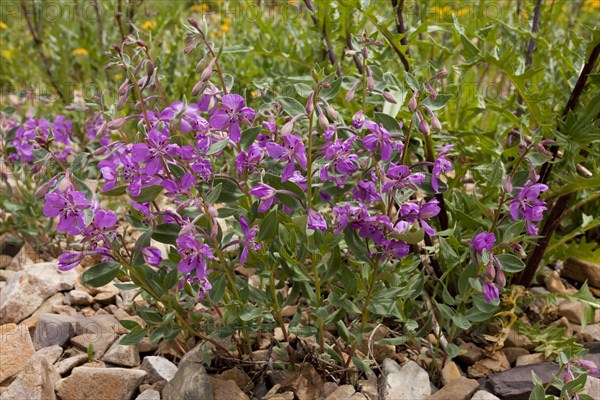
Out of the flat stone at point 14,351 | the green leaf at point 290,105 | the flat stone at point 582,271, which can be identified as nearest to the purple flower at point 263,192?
→ the green leaf at point 290,105

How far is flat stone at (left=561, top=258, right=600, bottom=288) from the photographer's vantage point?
2.81 m

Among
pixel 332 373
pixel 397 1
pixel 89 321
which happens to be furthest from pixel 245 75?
pixel 332 373

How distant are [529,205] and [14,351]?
1787 mm

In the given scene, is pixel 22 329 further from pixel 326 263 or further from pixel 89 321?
pixel 326 263

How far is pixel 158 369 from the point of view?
7.47 ft

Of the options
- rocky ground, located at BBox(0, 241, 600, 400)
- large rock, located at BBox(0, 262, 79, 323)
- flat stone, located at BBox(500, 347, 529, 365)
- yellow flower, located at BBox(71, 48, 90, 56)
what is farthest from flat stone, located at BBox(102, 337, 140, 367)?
yellow flower, located at BBox(71, 48, 90, 56)

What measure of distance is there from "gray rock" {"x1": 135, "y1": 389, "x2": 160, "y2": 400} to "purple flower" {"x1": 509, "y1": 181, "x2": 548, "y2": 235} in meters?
1.25

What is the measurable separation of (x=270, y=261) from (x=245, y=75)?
1.99 meters

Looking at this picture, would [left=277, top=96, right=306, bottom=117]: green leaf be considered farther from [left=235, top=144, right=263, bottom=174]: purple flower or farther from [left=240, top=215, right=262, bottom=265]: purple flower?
[left=240, top=215, right=262, bottom=265]: purple flower

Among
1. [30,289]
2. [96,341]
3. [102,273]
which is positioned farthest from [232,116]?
[30,289]

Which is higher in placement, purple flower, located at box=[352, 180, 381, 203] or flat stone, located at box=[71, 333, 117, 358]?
purple flower, located at box=[352, 180, 381, 203]

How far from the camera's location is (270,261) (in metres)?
2.01

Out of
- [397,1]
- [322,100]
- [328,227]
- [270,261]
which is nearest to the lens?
[322,100]

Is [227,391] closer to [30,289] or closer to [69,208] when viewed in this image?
[69,208]
